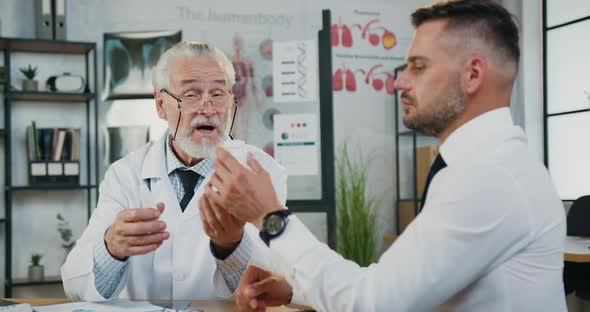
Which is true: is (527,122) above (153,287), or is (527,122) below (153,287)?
above

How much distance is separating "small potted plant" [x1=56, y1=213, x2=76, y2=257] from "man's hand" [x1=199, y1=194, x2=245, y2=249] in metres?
3.36

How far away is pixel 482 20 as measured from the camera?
4.01ft

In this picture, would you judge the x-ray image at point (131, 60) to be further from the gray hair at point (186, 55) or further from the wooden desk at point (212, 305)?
the wooden desk at point (212, 305)

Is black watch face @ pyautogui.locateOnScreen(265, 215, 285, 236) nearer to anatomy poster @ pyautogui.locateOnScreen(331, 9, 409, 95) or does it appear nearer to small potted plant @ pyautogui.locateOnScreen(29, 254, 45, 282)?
small potted plant @ pyautogui.locateOnScreen(29, 254, 45, 282)

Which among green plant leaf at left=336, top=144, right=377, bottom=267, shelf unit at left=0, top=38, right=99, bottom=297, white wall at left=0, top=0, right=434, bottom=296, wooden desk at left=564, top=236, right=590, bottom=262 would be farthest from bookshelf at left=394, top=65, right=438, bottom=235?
shelf unit at left=0, top=38, right=99, bottom=297

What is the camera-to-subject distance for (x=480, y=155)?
110 cm

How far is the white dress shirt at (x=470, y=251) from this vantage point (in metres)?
1.02

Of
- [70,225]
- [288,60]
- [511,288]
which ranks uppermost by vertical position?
[288,60]

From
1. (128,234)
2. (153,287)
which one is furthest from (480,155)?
(153,287)

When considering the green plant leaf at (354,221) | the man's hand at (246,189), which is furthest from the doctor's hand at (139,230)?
the green plant leaf at (354,221)

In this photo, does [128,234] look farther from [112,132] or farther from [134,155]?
[112,132]

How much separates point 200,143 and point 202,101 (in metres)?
0.15

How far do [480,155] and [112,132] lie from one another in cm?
409

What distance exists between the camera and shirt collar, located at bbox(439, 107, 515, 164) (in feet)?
3.74
